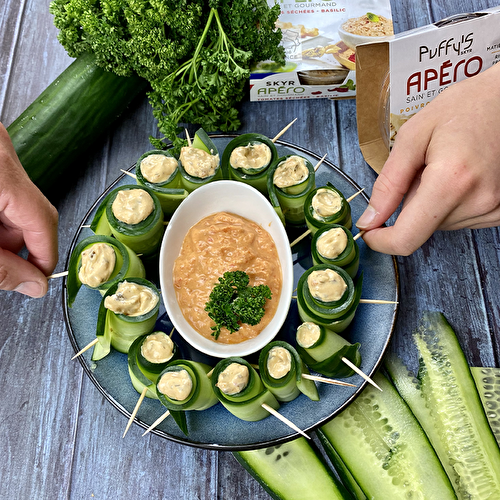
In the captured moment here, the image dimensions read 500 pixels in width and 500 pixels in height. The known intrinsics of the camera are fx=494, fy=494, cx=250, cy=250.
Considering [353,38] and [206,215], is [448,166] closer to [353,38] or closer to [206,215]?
[206,215]

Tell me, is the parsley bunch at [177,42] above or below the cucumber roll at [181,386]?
above

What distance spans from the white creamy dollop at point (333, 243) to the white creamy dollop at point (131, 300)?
0.71 m

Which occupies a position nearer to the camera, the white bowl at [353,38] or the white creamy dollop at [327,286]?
the white creamy dollop at [327,286]

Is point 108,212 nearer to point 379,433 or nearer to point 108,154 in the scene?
point 108,154

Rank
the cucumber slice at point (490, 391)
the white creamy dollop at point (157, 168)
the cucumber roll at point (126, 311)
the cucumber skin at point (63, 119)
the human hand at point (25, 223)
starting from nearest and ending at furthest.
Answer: the cucumber roll at point (126, 311) → the human hand at point (25, 223) → the white creamy dollop at point (157, 168) → the cucumber slice at point (490, 391) → the cucumber skin at point (63, 119)

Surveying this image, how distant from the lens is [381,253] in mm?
2221

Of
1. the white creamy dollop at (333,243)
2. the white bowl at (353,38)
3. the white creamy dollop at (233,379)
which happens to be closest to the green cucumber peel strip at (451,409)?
the white creamy dollop at (333,243)

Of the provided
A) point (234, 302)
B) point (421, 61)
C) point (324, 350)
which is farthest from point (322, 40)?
point (324, 350)

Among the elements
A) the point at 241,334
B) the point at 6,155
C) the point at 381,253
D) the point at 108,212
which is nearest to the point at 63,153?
the point at 6,155

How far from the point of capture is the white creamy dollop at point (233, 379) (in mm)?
1858

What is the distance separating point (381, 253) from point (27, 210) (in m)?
1.54

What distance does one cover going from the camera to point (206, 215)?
2.33 meters

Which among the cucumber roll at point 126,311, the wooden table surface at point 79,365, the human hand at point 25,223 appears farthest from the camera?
the wooden table surface at point 79,365

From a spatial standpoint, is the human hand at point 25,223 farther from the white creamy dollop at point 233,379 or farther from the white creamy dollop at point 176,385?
the white creamy dollop at point 233,379
